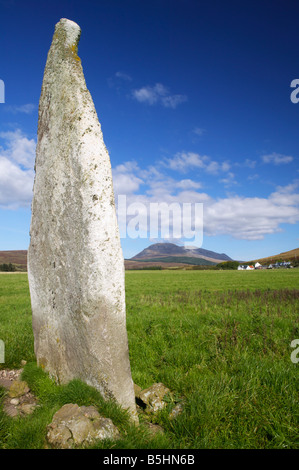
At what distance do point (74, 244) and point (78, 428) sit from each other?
2.49 m

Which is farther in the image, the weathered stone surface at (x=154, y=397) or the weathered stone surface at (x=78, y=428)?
the weathered stone surface at (x=154, y=397)

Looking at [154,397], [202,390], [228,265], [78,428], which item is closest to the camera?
[78,428]

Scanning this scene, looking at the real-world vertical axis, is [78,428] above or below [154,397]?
above

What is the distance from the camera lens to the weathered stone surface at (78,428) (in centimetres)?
321

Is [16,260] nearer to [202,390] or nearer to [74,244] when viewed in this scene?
[74,244]

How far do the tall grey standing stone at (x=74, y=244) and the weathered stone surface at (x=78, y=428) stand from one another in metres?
0.60

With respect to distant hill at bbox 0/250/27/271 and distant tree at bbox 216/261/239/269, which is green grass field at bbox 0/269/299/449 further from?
distant tree at bbox 216/261/239/269

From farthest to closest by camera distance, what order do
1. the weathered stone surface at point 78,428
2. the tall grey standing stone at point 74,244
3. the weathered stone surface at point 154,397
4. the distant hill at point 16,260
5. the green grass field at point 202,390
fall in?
the distant hill at point 16,260 → the weathered stone surface at point 154,397 → the tall grey standing stone at point 74,244 → the green grass field at point 202,390 → the weathered stone surface at point 78,428

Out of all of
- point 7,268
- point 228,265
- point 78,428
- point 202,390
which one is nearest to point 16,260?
point 7,268

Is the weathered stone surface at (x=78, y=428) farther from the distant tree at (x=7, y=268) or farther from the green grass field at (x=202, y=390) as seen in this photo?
the distant tree at (x=7, y=268)

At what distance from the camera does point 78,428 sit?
10.8 feet

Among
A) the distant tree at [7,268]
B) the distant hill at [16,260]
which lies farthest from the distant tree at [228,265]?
the distant tree at [7,268]

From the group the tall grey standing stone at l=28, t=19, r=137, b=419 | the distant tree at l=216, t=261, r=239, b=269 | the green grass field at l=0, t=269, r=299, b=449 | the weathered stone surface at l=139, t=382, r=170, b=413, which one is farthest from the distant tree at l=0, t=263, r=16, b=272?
the weathered stone surface at l=139, t=382, r=170, b=413
